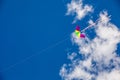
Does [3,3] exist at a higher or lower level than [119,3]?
higher

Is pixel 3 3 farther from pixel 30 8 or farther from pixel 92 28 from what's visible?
pixel 92 28

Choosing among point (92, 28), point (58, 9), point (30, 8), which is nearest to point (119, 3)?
point (92, 28)

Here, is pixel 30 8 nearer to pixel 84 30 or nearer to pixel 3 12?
pixel 3 12

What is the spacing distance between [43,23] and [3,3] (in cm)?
224

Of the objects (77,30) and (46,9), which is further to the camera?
(46,9)

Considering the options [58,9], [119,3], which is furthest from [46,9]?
[119,3]

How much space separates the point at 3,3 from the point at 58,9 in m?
2.80

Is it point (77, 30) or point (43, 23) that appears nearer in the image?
point (77, 30)

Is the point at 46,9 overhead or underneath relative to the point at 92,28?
overhead

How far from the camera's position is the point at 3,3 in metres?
20.3

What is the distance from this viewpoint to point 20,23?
66.1 ft

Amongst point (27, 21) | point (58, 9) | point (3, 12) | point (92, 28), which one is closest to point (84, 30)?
point (92, 28)

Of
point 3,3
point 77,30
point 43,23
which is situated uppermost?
point 3,3

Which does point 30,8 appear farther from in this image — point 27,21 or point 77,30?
point 77,30
